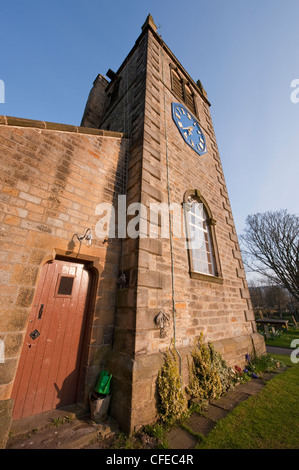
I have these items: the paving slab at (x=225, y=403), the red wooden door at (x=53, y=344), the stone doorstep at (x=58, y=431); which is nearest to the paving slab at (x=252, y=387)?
the paving slab at (x=225, y=403)

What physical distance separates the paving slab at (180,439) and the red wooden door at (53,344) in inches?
Result: 67.8

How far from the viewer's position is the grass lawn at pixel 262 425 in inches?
99.8

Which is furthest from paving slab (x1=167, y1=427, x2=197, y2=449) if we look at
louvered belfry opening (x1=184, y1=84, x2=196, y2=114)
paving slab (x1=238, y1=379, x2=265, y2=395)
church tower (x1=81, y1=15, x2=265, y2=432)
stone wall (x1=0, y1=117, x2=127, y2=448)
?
louvered belfry opening (x1=184, y1=84, x2=196, y2=114)

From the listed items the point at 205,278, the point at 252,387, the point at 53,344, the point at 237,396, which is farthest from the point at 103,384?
the point at 252,387

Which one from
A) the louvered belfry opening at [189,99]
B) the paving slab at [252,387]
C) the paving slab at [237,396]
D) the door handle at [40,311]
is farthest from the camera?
the louvered belfry opening at [189,99]

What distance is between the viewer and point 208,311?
484cm

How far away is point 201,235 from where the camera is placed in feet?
20.4

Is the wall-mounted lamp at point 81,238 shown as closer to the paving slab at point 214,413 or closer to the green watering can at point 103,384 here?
the green watering can at point 103,384

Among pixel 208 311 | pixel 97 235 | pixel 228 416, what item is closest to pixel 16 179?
pixel 97 235

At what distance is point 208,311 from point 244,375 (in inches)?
78.8

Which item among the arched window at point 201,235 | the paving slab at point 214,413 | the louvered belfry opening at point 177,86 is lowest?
the paving slab at point 214,413

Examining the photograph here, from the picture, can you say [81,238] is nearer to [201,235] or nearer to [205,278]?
[205,278]

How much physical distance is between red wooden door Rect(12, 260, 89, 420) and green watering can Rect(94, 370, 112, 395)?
0.51 meters

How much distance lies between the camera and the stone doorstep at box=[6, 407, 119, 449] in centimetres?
232
